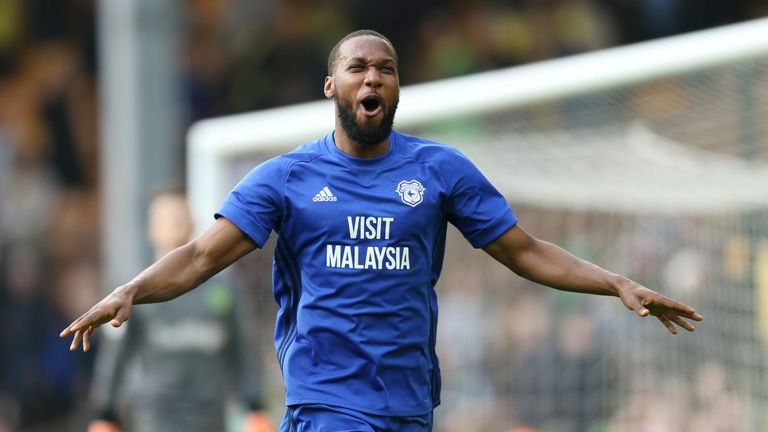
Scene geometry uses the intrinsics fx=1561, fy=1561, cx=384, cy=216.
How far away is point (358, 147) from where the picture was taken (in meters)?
5.27

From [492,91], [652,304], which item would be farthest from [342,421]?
[492,91]

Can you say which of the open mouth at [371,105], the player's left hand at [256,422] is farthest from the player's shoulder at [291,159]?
the player's left hand at [256,422]

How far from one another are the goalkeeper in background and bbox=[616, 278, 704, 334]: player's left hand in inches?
135

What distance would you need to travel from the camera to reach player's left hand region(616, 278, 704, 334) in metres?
5.08

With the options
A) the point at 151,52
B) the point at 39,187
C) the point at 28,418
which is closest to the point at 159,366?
the point at 151,52

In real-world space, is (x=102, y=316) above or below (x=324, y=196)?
below

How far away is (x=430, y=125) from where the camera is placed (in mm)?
10359

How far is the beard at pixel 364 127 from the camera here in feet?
16.9

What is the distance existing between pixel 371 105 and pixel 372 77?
11 cm

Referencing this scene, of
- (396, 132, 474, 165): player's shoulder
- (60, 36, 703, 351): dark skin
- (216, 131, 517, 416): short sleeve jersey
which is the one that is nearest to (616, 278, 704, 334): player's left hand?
(60, 36, 703, 351): dark skin

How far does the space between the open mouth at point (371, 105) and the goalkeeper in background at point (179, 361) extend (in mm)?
3229

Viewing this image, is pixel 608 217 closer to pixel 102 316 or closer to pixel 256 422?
pixel 256 422

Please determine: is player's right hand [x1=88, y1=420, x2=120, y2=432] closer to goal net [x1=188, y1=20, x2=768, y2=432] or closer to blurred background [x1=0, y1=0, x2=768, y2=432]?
blurred background [x1=0, y1=0, x2=768, y2=432]

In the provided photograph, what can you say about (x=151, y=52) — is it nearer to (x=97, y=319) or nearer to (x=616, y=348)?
(x=616, y=348)
